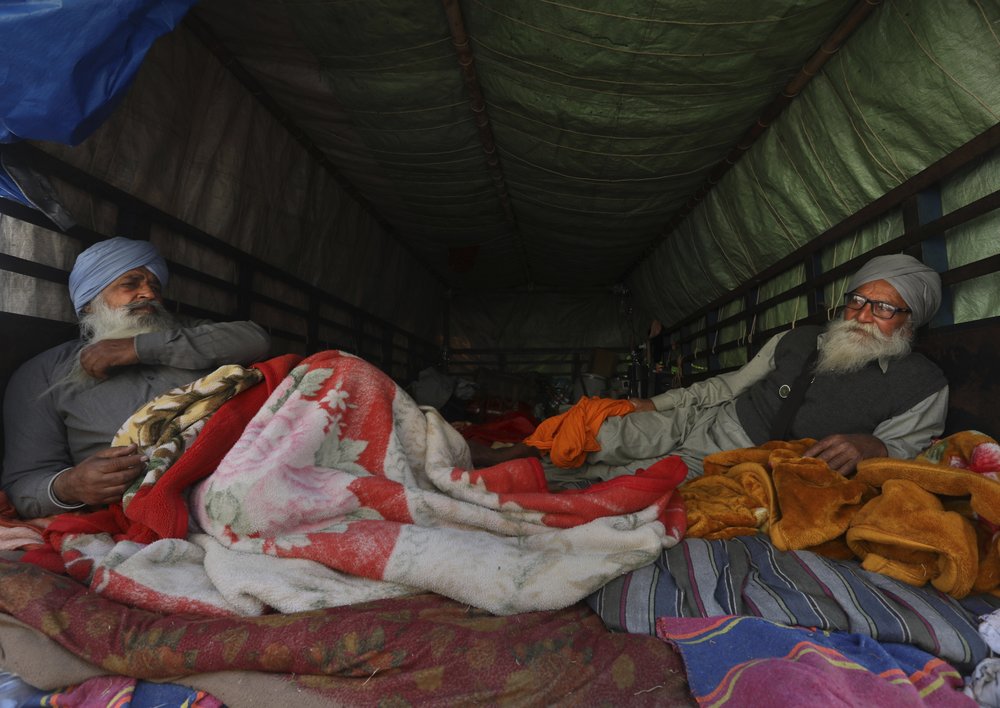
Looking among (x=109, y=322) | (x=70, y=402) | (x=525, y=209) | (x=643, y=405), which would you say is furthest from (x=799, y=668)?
(x=525, y=209)

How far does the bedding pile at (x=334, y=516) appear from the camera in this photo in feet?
3.40

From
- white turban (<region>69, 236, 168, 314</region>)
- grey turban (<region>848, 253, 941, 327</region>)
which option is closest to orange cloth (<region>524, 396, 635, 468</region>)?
grey turban (<region>848, 253, 941, 327</region>)

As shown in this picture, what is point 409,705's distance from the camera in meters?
0.83

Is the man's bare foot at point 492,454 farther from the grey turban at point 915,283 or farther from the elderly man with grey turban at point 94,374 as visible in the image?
the grey turban at point 915,283

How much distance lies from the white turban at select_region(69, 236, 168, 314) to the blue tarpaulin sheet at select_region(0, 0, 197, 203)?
0.44m

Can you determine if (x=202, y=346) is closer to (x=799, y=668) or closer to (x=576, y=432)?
(x=576, y=432)

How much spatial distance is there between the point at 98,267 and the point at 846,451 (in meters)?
2.42

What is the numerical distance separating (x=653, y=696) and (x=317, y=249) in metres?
3.13

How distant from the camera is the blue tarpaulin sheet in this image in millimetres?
1131

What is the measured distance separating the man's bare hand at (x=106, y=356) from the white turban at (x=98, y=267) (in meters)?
0.19

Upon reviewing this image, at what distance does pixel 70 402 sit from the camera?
5.13ft

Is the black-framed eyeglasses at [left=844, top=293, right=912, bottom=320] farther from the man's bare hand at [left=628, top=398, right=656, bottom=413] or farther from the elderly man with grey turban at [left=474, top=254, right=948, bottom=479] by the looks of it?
the man's bare hand at [left=628, top=398, right=656, bottom=413]

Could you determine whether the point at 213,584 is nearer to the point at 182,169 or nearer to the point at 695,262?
the point at 182,169

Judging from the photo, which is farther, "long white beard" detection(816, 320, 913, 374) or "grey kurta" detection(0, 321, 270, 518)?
"long white beard" detection(816, 320, 913, 374)
